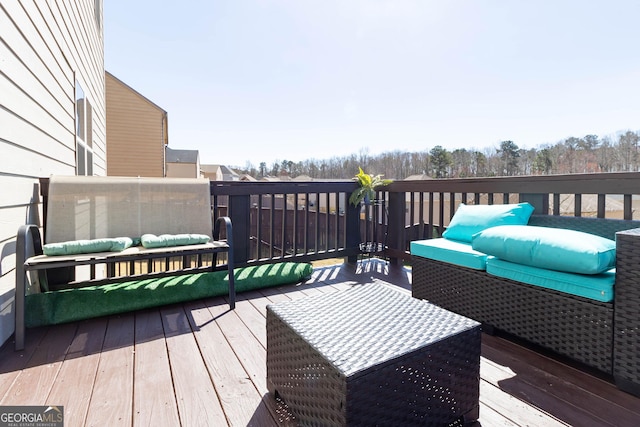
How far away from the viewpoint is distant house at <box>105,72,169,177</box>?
36.9ft

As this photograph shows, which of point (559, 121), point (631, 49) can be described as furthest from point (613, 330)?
point (559, 121)

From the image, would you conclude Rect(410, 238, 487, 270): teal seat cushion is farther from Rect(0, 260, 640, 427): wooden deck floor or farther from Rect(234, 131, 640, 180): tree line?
Rect(234, 131, 640, 180): tree line

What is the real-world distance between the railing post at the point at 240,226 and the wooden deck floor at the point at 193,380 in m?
1.05

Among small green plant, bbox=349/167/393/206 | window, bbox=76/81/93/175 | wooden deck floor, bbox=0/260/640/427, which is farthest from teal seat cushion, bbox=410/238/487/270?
window, bbox=76/81/93/175

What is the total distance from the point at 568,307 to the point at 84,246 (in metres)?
2.91

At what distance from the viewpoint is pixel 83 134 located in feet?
14.6

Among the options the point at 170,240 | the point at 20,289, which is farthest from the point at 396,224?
the point at 20,289

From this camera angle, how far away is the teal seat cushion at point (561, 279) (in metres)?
1.53

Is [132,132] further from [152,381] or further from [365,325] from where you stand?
[365,325]

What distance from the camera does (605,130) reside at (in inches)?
867

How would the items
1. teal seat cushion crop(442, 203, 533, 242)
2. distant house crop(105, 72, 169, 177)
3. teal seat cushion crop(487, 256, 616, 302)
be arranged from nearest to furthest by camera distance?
teal seat cushion crop(487, 256, 616, 302), teal seat cushion crop(442, 203, 533, 242), distant house crop(105, 72, 169, 177)

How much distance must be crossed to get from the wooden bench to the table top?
4.43 ft

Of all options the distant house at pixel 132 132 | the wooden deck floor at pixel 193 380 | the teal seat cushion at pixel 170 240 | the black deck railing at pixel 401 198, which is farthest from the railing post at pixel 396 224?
the distant house at pixel 132 132

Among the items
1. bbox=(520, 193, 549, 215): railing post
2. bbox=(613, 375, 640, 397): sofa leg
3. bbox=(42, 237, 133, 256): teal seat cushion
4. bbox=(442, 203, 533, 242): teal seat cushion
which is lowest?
bbox=(613, 375, 640, 397): sofa leg
